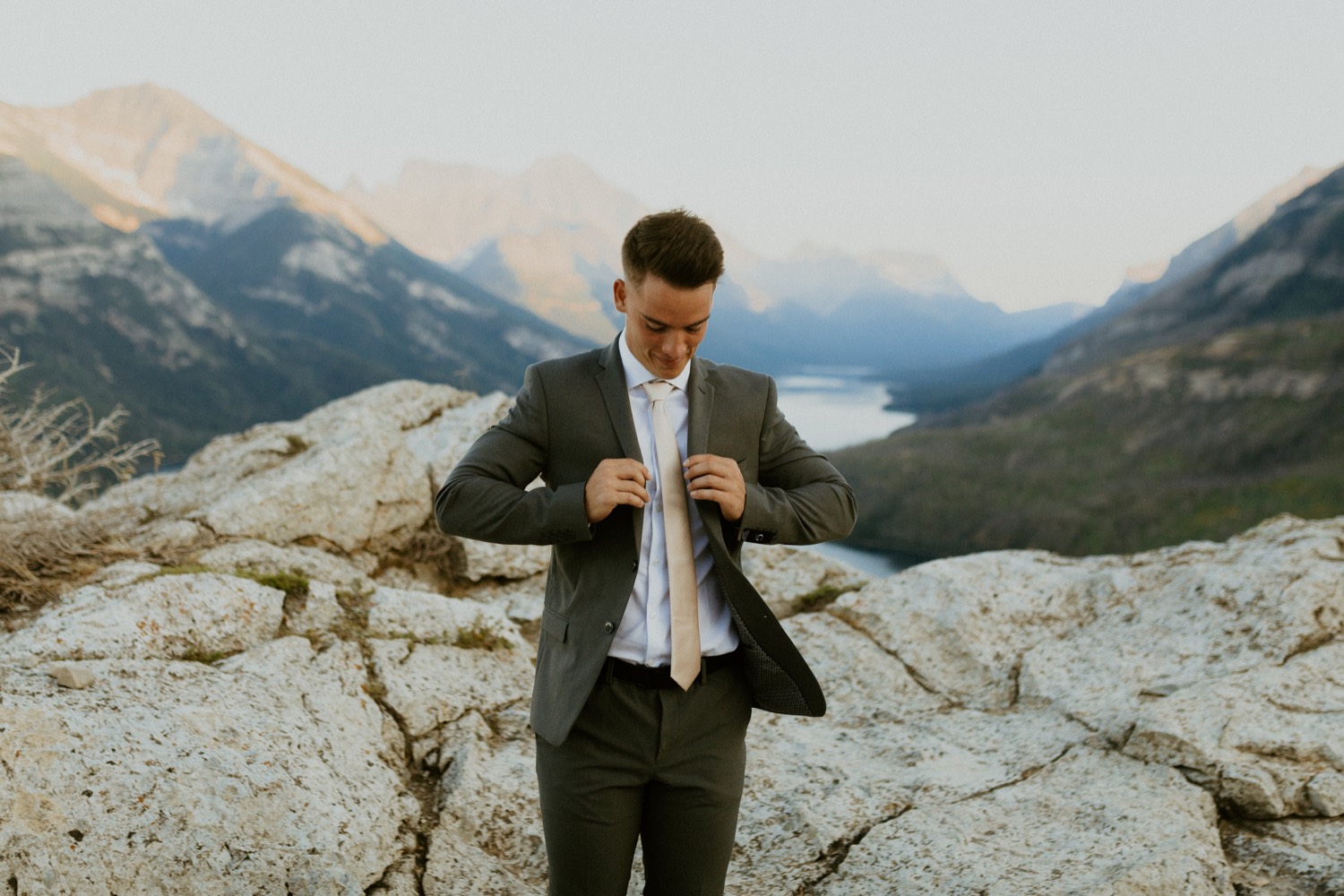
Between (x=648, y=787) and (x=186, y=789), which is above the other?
(x=648, y=787)

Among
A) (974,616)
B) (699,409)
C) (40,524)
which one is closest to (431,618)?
(40,524)

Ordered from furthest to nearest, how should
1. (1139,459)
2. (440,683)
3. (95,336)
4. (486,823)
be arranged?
(95,336) < (1139,459) < (440,683) < (486,823)

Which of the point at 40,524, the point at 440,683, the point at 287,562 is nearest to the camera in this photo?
the point at 440,683

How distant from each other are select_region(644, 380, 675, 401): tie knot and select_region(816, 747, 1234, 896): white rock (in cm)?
278

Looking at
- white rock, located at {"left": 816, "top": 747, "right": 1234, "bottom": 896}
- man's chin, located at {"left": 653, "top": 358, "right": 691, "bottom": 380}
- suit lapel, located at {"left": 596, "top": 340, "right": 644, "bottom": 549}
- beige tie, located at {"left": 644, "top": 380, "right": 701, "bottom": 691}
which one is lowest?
white rock, located at {"left": 816, "top": 747, "right": 1234, "bottom": 896}

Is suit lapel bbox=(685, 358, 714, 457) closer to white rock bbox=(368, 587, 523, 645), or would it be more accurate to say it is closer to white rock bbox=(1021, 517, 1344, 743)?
white rock bbox=(368, 587, 523, 645)

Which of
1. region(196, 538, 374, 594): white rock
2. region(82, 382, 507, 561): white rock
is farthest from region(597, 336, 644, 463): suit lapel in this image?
region(82, 382, 507, 561): white rock

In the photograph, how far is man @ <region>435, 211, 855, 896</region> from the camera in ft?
10.4

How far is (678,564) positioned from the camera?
3293 millimetres

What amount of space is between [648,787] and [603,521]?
1101mm

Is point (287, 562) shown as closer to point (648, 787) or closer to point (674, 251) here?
point (648, 787)

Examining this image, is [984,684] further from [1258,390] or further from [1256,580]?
[1258,390]

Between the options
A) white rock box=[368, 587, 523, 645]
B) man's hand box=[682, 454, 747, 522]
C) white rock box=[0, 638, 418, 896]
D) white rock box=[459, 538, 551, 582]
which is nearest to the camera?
man's hand box=[682, 454, 747, 522]

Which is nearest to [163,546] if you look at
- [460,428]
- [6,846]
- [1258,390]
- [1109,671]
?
[460,428]
